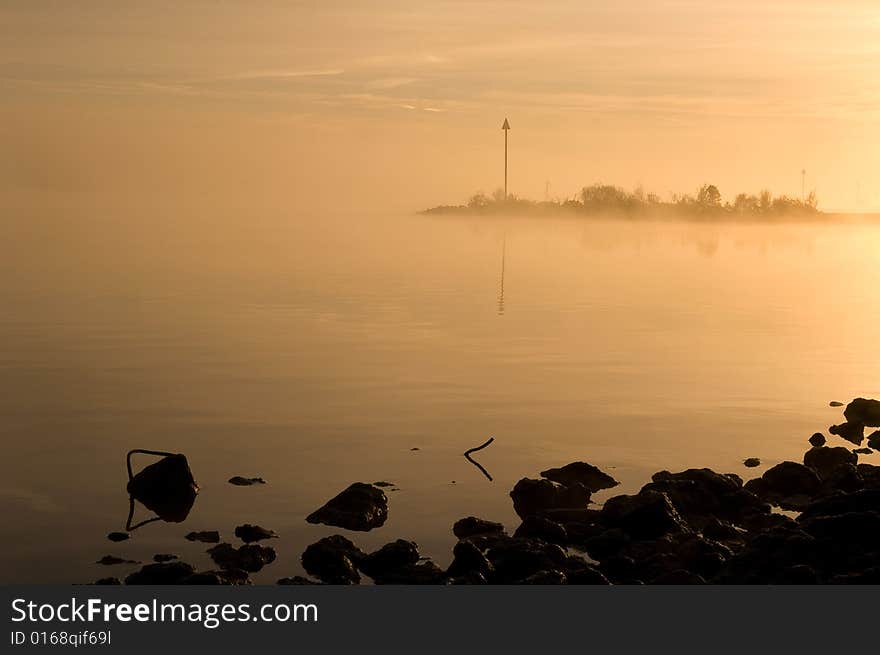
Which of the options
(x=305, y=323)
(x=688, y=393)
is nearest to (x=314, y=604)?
(x=688, y=393)

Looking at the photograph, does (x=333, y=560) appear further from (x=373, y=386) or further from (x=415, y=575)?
(x=373, y=386)

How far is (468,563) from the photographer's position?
Answer: 16.5 m

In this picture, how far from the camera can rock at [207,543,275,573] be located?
1719cm

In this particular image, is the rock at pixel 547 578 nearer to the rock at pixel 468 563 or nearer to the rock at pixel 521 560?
the rock at pixel 521 560

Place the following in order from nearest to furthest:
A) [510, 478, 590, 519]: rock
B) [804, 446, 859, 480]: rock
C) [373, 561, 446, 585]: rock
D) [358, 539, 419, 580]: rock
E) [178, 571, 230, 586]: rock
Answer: [178, 571, 230, 586]: rock
[373, 561, 446, 585]: rock
[358, 539, 419, 580]: rock
[510, 478, 590, 519]: rock
[804, 446, 859, 480]: rock

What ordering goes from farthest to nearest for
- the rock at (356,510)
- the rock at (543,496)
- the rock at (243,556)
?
the rock at (543,496) → the rock at (356,510) → the rock at (243,556)

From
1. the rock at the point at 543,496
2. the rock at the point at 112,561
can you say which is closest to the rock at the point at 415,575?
the rock at the point at 543,496

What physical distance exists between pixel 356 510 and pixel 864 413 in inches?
508

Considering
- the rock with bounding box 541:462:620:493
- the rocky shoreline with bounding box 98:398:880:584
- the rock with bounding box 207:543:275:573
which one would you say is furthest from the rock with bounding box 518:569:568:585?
the rock with bounding box 541:462:620:493

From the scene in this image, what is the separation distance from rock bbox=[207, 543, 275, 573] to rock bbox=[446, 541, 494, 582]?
2562 millimetres

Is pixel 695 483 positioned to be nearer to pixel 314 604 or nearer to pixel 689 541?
pixel 689 541

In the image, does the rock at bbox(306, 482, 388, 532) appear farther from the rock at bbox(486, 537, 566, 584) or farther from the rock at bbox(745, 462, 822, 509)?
the rock at bbox(745, 462, 822, 509)

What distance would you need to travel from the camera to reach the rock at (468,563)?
1634 cm

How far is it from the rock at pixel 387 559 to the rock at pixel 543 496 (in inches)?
117
